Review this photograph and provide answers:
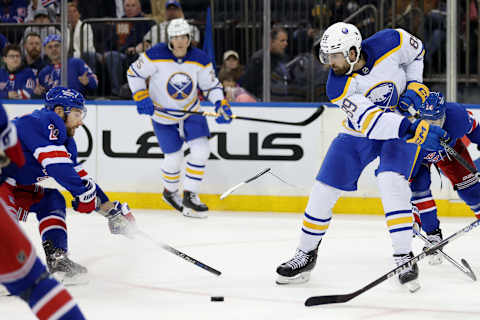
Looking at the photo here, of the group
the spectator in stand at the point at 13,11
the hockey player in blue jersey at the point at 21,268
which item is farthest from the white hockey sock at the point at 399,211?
the spectator in stand at the point at 13,11

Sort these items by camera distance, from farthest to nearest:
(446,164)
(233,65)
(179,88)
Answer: (233,65) → (179,88) → (446,164)

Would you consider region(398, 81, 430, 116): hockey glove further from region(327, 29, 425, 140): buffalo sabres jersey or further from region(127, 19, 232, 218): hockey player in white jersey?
region(127, 19, 232, 218): hockey player in white jersey

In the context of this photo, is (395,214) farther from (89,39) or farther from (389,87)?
(89,39)

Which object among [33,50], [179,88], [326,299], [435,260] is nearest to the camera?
[326,299]

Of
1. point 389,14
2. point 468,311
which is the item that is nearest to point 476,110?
point 389,14

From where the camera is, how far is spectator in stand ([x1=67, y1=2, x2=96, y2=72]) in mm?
6245

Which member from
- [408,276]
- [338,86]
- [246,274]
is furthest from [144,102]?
[408,276]

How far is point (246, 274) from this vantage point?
390 centimetres

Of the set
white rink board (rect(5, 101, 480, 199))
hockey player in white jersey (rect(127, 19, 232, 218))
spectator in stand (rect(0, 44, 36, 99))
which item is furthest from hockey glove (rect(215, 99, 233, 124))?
spectator in stand (rect(0, 44, 36, 99))

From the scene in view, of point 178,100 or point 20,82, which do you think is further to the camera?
point 20,82

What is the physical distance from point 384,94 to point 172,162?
2.61m

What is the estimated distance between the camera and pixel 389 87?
141 inches

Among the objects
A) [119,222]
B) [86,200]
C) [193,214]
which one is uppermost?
[86,200]

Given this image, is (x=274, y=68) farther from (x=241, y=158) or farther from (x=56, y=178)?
(x=56, y=178)
